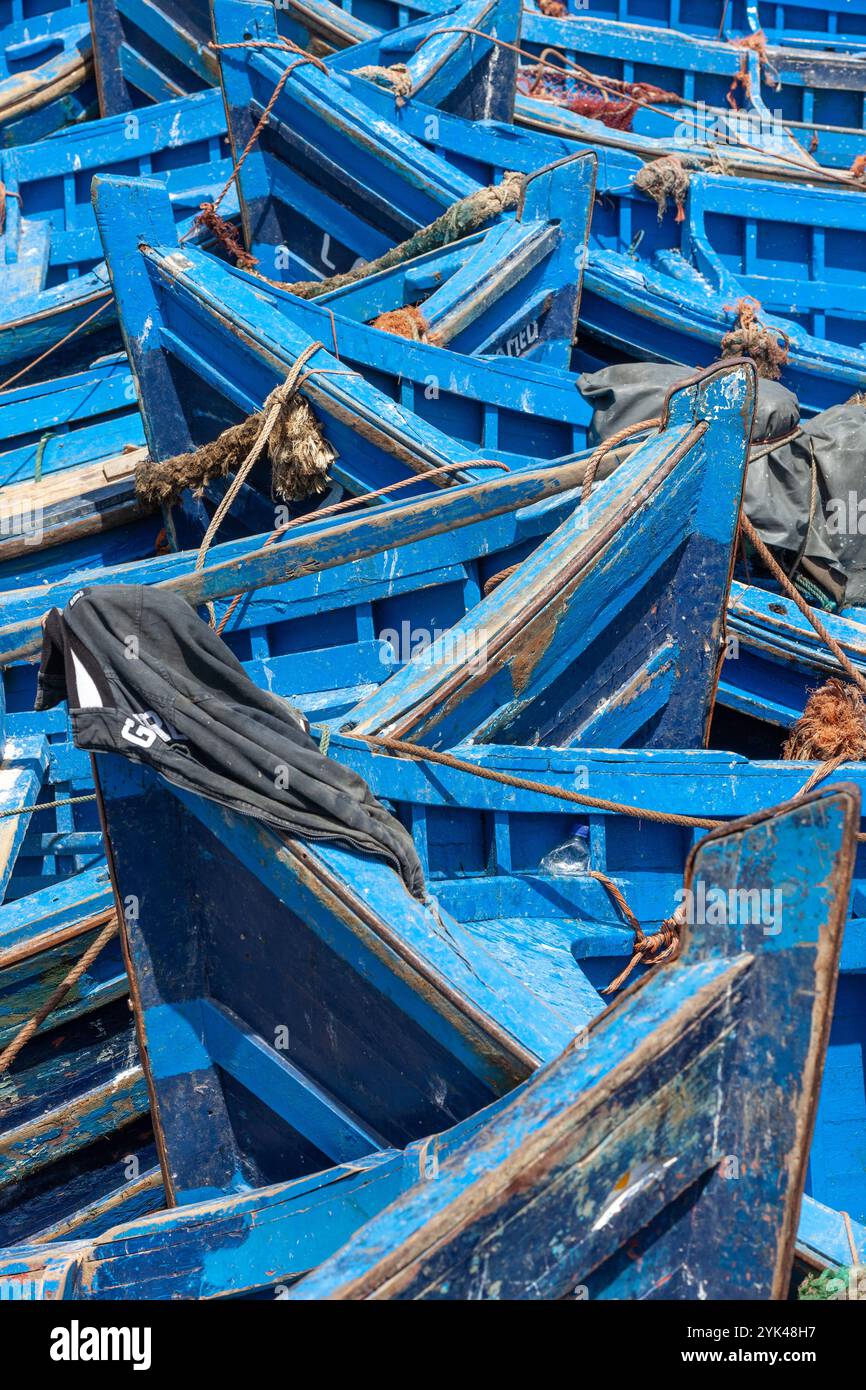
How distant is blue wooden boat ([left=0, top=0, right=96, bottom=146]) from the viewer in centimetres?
991

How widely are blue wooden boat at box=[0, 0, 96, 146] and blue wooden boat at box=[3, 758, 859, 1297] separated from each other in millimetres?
7899

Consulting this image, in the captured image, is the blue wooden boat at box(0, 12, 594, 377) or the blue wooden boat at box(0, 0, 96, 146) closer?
the blue wooden boat at box(0, 12, 594, 377)

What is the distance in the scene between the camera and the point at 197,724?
359cm

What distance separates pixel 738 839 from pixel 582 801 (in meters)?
1.60

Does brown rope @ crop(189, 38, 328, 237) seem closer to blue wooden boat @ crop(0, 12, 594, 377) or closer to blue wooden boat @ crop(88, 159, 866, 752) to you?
blue wooden boat @ crop(0, 12, 594, 377)

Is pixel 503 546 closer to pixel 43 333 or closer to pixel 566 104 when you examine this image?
pixel 43 333

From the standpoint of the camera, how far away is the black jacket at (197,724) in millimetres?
3531

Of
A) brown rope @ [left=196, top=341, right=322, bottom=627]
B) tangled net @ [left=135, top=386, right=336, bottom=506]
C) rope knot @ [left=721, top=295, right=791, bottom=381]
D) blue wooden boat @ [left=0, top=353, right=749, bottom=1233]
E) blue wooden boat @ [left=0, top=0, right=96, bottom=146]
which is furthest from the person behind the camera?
blue wooden boat @ [left=0, top=0, right=96, bottom=146]

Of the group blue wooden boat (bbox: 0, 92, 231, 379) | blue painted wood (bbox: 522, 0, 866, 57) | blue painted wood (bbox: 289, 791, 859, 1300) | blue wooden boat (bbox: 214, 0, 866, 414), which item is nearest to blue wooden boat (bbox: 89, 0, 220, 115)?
blue wooden boat (bbox: 0, 92, 231, 379)

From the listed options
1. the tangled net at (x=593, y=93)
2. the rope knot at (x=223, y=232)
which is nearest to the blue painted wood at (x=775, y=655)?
the rope knot at (x=223, y=232)

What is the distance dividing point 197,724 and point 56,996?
162 cm

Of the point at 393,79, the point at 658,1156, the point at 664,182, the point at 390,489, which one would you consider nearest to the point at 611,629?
the point at 390,489

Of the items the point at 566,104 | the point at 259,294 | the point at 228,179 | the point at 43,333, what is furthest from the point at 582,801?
the point at 566,104

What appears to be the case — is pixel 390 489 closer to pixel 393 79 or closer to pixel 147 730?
pixel 147 730
